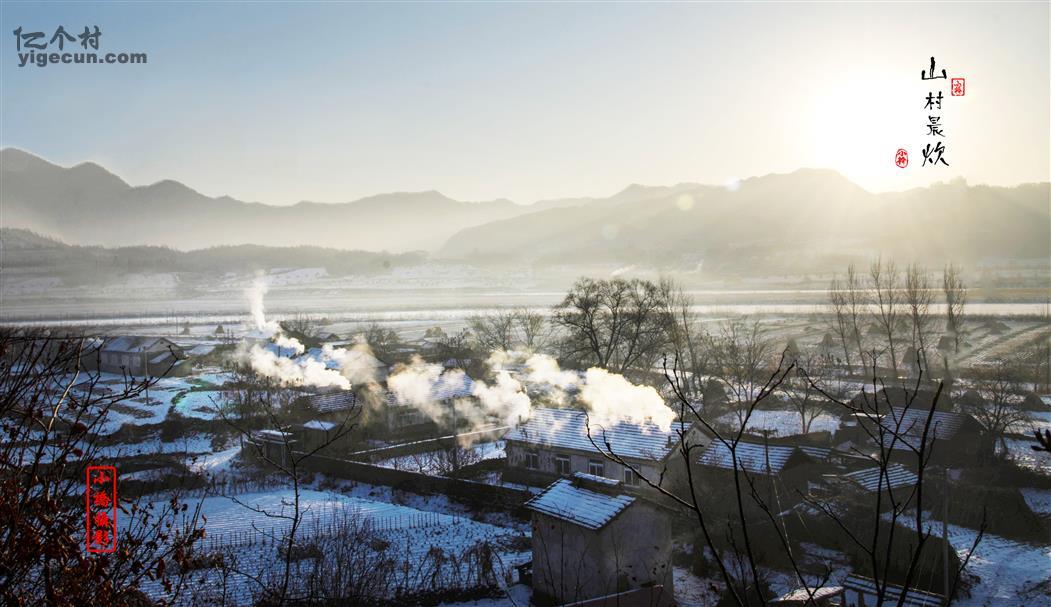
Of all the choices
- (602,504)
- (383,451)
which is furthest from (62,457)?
(383,451)

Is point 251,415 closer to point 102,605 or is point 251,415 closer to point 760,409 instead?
point 760,409

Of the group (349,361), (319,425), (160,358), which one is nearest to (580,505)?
(319,425)

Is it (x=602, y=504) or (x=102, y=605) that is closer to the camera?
(x=102, y=605)

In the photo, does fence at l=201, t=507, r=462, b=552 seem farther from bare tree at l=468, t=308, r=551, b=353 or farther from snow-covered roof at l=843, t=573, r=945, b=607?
bare tree at l=468, t=308, r=551, b=353

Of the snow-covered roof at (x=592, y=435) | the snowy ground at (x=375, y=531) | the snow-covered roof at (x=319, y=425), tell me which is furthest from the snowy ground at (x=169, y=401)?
the snow-covered roof at (x=592, y=435)

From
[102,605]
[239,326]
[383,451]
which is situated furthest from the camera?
[239,326]

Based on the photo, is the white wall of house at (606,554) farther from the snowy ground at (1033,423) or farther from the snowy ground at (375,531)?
the snowy ground at (1033,423)

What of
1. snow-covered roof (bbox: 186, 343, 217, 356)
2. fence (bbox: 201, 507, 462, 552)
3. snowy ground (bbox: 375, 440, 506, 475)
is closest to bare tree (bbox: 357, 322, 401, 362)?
snow-covered roof (bbox: 186, 343, 217, 356)
